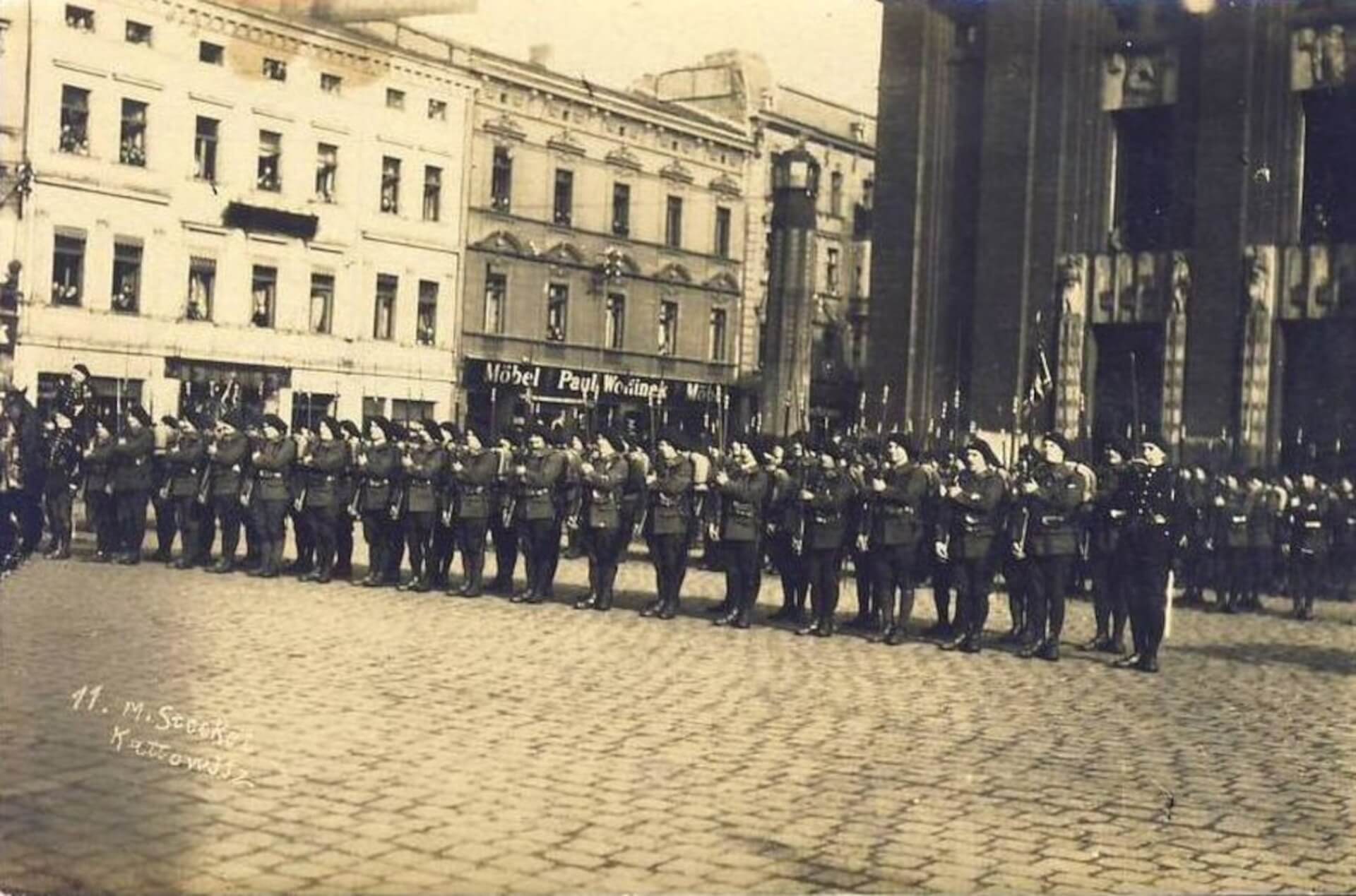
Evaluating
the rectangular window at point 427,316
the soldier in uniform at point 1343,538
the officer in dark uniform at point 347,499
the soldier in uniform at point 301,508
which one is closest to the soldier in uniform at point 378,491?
the officer in dark uniform at point 347,499

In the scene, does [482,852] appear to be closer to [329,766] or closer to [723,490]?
[329,766]

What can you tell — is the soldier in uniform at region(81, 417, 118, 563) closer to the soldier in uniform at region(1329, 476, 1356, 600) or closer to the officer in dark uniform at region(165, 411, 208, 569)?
the officer in dark uniform at region(165, 411, 208, 569)

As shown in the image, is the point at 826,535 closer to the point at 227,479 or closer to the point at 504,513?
the point at 504,513

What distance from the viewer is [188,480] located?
53.6ft

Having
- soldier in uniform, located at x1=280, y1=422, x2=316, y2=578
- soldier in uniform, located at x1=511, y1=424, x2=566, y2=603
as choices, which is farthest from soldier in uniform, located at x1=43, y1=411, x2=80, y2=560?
soldier in uniform, located at x1=511, y1=424, x2=566, y2=603

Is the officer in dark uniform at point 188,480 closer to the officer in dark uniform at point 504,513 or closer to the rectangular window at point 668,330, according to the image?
the officer in dark uniform at point 504,513

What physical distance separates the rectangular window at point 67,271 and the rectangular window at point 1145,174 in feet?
56.0

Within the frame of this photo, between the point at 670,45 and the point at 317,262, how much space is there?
11.9 ft

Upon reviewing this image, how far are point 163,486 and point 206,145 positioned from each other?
731 cm

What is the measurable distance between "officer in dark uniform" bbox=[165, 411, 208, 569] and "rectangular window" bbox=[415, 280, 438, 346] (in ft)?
8.73

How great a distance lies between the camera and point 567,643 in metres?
11.7

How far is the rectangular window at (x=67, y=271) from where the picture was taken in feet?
37.3

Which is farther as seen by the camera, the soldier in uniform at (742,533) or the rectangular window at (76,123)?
the soldier in uniform at (742,533)

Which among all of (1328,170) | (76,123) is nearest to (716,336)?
(1328,170)
